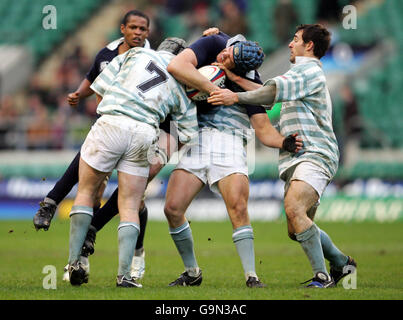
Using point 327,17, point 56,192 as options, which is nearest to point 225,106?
point 56,192

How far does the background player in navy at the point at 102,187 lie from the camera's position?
713 cm

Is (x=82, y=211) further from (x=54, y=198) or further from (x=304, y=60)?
(x=304, y=60)

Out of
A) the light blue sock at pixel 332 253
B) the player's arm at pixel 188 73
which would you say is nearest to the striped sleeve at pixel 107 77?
the player's arm at pixel 188 73

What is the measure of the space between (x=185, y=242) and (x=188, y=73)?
60.5 inches

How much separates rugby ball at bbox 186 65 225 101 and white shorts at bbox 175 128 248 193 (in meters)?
0.36

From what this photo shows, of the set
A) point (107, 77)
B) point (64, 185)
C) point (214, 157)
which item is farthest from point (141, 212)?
point (107, 77)

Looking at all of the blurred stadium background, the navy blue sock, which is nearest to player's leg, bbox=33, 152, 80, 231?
the navy blue sock

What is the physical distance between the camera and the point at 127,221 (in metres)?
6.46

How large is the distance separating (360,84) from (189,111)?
15.0 meters

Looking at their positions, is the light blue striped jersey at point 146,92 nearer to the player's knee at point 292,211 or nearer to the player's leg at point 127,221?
the player's leg at point 127,221

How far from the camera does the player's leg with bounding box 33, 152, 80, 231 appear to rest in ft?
22.9
